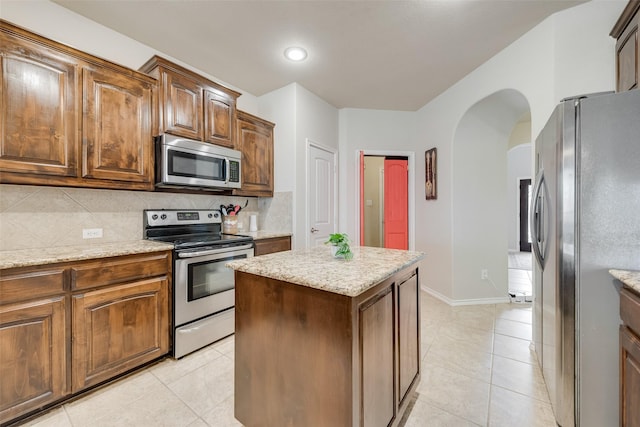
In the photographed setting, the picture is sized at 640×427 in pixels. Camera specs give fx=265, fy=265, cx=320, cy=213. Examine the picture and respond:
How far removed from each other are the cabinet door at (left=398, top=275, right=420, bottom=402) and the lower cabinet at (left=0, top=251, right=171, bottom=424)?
1.73 m

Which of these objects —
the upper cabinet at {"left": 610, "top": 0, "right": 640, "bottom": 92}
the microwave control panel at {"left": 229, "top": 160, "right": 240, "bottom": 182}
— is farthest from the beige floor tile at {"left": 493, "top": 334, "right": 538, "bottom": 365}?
the microwave control panel at {"left": 229, "top": 160, "right": 240, "bottom": 182}

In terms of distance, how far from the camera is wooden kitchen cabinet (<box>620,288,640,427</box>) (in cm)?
106

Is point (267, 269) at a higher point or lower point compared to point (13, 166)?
lower

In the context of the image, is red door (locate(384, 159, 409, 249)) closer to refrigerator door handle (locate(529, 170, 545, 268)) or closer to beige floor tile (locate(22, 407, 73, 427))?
refrigerator door handle (locate(529, 170, 545, 268))

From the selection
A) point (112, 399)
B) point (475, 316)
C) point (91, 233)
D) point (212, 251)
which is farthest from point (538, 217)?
point (91, 233)

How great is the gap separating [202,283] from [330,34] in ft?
7.96

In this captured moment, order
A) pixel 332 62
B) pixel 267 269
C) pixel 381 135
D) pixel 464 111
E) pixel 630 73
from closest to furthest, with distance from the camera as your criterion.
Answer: pixel 267 269
pixel 630 73
pixel 332 62
pixel 464 111
pixel 381 135

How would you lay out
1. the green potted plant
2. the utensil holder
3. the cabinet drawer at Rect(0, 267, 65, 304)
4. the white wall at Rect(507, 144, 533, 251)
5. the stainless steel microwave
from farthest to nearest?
1. the white wall at Rect(507, 144, 533, 251)
2. the utensil holder
3. the stainless steel microwave
4. the green potted plant
5. the cabinet drawer at Rect(0, 267, 65, 304)

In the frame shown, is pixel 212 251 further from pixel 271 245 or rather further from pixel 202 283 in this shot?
pixel 271 245

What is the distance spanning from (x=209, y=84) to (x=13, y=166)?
5.18 feet

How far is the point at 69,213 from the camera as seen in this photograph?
2.01 m

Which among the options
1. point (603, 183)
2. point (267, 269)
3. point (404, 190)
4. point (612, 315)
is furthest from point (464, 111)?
point (267, 269)

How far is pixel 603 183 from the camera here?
4.16ft

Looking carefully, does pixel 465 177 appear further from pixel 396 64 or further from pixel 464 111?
pixel 396 64
